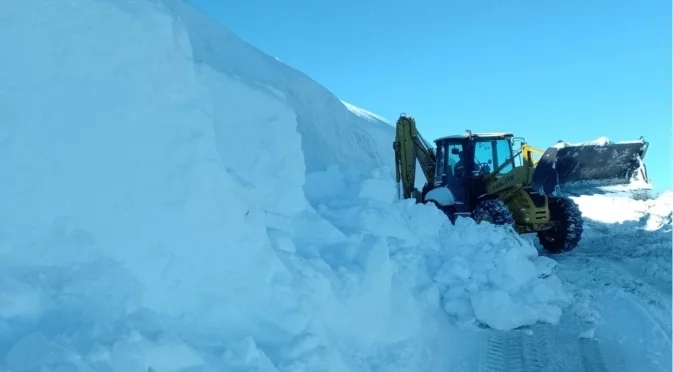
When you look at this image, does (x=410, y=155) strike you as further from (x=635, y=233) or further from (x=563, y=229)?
(x=635, y=233)

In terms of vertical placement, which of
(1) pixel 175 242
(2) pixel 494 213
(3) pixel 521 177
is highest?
(3) pixel 521 177

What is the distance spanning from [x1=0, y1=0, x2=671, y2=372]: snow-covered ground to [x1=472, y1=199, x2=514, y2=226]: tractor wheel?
11.5 ft

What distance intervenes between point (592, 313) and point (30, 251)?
5040 millimetres

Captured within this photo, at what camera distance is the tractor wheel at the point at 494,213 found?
955 centimetres

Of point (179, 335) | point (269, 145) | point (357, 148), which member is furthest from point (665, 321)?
point (357, 148)

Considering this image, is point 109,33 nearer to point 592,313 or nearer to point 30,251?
point 30,251

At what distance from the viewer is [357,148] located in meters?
14.9

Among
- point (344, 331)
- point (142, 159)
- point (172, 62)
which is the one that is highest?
point (172, 62)

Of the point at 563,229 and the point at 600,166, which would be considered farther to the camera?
the point at 563,229

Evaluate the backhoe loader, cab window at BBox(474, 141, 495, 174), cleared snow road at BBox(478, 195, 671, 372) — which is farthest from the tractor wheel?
cleared snow road at BBox(478, 195, 671, 372)

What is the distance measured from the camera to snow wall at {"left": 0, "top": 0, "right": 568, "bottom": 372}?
9.86 ft

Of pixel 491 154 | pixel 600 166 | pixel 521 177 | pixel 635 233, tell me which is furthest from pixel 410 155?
pixel 635 233

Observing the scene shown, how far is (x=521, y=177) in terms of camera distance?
388 inches

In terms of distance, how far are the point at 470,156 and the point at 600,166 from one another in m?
2.26
